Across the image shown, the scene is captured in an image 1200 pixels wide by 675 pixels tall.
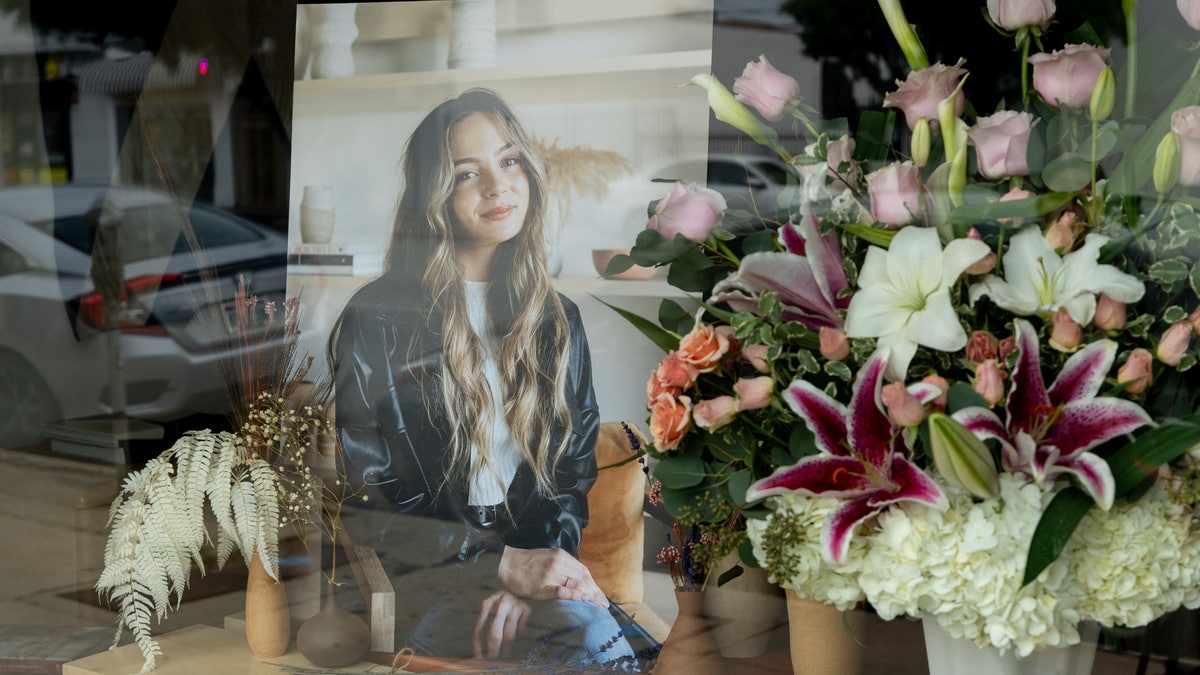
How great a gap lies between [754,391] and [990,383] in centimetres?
20

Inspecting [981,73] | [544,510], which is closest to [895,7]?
[981,73]

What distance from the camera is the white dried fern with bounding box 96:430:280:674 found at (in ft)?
4.61

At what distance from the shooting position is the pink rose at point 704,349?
100 centimetres

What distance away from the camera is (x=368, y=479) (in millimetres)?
1414

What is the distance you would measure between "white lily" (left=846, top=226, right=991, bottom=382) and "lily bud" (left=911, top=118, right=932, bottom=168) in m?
0.07

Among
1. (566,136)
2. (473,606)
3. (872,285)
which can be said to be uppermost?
(566,136)

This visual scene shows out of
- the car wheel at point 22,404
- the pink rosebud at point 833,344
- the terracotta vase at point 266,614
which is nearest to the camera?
the pink rosebud at point 833,344

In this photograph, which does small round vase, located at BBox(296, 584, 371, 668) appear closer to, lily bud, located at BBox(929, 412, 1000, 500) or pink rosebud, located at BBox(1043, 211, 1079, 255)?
lily bud, located at BBox(929, 412, 1000, 500)

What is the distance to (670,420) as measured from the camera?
1.00 m

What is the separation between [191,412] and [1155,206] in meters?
1.24

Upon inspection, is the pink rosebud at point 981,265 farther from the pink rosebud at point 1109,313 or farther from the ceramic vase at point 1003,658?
the ceramic vase at point 1003,658

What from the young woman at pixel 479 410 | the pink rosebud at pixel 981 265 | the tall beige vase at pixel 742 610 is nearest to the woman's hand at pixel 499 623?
the young woman at pixel 479 410

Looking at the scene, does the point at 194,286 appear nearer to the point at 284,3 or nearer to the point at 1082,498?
the point at 284,3

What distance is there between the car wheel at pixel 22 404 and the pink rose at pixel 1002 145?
1397 millimetres
